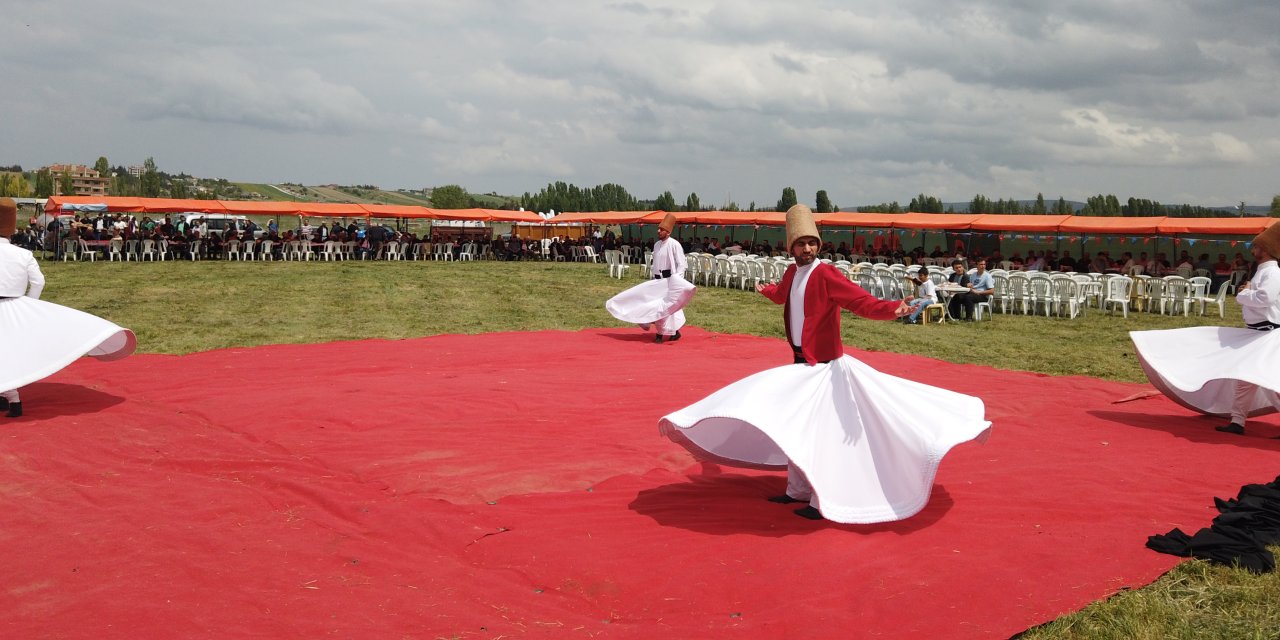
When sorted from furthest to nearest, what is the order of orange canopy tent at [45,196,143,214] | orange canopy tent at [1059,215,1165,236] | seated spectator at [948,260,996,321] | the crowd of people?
orange canopy tent at [45,196,143,214] → the crowd of people → orange canopy tent at [1059,215,1165,236] → seated spectator at [948,260,996,321]

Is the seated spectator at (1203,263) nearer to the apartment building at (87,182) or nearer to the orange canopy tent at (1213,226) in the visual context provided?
the orange canopy tent at (1213,226)

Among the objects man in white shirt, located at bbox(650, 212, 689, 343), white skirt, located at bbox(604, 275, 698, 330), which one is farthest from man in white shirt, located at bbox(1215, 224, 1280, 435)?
man in white shirt, located at bbox(650, 212, 689, 343)

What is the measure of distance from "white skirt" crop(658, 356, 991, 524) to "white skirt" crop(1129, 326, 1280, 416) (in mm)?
3604

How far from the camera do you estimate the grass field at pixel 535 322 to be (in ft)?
15.4

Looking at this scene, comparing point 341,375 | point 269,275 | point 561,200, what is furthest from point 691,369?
point 561,200

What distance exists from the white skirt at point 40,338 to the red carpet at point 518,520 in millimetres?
426

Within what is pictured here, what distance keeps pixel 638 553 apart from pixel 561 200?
98.7 metres

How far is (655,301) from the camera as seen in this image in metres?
14.6

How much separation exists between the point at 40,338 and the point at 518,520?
510 centimetres

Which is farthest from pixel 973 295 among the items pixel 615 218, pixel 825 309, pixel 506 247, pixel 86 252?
pixel 86 252

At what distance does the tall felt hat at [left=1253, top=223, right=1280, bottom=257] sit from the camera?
862 centimetres

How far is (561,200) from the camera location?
103m

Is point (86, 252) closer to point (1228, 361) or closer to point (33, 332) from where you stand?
point (33, 332)

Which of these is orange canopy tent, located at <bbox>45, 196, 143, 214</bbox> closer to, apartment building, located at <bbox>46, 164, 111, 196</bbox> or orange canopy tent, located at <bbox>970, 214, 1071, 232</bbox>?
orange canopy tent, located at <bbox>970, 214, 1071, 232</bbox>
